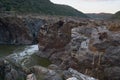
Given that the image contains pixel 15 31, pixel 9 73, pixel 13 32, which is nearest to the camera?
pixel 9 73

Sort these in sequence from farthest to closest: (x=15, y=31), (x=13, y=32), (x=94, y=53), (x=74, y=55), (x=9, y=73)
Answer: (x=15, y=31), (x=13, y=32), (x=74, y=55), (x=94, y=53), (x=9, y=73)

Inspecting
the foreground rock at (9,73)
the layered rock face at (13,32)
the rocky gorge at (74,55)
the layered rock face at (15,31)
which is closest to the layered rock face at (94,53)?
the rocky gorge at (74,55)

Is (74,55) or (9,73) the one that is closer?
(9,73)

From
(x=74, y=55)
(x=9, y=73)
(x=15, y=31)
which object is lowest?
(x=15, y=31)

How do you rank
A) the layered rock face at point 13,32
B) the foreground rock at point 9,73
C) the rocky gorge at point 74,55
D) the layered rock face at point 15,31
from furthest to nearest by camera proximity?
the layered rock face at point 15,31 → the layered rock face at point 13,32 → the rocky gorge at point 74,55 → the foreground rock at point 9,73

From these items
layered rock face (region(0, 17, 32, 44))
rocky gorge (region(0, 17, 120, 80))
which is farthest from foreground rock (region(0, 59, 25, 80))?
layered rock face (region(0, 17, 32, 44))

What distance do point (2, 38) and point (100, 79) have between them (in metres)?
44.9

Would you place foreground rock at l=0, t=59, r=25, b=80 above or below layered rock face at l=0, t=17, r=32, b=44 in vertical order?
above

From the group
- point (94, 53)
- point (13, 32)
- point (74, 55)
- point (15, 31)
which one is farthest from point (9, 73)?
point (15, 31)

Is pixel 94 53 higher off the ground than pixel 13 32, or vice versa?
pixel 94 53

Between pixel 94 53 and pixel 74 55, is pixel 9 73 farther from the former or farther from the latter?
pixel 74 55

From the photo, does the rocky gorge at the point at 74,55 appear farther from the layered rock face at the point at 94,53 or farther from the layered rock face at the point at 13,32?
the layered rock face at the point at 13,32

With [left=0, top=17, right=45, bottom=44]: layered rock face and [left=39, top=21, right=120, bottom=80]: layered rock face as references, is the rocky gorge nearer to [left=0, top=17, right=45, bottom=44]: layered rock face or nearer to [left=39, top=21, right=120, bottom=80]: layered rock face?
Answer: [left=39, top=21, right=120, bottom=80]: layered rock face

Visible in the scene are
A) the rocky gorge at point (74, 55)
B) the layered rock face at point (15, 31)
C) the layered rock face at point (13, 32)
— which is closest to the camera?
the rocky gorge at point (74, 55)
